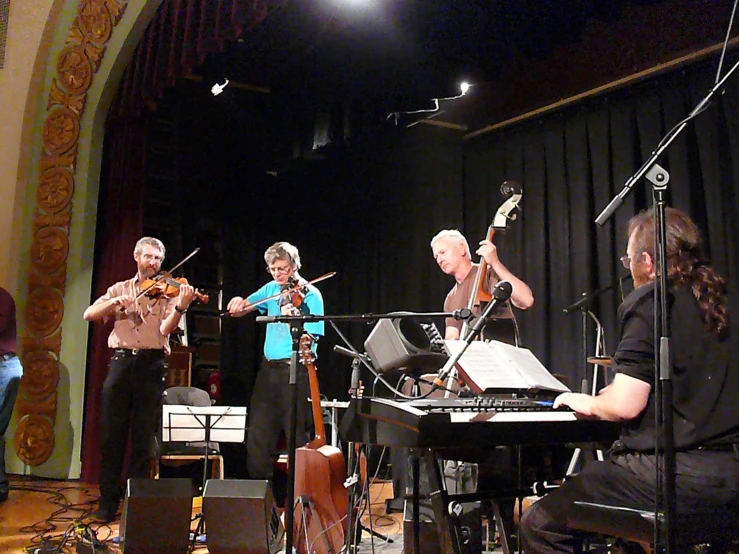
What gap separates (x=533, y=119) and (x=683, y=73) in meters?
1.22

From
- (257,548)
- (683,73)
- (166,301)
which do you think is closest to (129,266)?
(166,301)

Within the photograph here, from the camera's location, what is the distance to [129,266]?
5258mm

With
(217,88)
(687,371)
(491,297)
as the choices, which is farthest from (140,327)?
(687,371)

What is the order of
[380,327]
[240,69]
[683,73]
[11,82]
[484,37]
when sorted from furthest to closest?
[11,82]
[240,69]
[683,73]
[484,37]
[380,327]

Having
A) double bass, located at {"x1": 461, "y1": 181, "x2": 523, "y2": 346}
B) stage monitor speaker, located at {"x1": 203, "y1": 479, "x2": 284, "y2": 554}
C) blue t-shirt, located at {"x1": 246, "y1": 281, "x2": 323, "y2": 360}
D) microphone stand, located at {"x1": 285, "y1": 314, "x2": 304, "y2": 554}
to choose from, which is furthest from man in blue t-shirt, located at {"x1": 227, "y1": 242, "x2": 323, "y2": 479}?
microphone stand, located at {"x1": 285, "y1": 314, "x2": 304, "y2": 554}

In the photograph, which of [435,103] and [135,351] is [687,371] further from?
[435,103]

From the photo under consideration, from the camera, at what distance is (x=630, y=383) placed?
5.89 feet

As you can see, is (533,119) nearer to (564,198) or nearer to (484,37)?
(564,198)

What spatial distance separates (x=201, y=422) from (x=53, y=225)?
8.95 ft

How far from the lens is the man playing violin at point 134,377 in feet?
12.6

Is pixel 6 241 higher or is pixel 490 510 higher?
pixel 6 241

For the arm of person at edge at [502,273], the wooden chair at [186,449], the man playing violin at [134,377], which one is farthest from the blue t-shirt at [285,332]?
the arm of person at edge at [502,273]

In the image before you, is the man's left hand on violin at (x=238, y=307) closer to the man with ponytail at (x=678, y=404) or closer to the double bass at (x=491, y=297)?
the double bass at (x=491, y=297)

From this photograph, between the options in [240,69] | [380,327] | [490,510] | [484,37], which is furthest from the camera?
[240,69]
